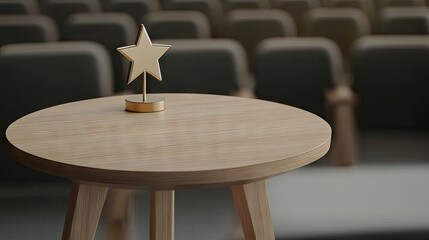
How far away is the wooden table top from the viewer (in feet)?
4.32

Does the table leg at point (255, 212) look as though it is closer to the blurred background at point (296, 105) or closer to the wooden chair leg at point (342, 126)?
the blurred background at point (296, 105)

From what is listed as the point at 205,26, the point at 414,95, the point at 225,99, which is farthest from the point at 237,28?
the point at 225,99

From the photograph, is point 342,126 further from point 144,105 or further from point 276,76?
point 144,105

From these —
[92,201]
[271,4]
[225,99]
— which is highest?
[225,99]

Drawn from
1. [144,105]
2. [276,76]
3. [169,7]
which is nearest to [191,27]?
[276,76]

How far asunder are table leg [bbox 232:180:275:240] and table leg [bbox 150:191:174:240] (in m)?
0.21

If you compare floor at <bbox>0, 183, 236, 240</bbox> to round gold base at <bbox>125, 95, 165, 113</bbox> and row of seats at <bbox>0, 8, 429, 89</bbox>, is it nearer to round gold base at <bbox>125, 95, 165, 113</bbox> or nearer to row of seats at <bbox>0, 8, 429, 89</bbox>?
round gold base at <bbox>125, 95, 165, 113</bbox>

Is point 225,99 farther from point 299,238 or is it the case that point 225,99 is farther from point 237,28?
point 237,28

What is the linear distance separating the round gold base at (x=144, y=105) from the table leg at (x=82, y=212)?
209 mm

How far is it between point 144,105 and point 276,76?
2.28 feet

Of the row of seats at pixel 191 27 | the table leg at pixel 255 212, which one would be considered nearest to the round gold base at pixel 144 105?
the table leg at pixel 255 212

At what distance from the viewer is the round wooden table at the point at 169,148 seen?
4.33ft

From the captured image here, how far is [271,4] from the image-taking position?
17.8 feet

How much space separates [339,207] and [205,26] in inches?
84.3
